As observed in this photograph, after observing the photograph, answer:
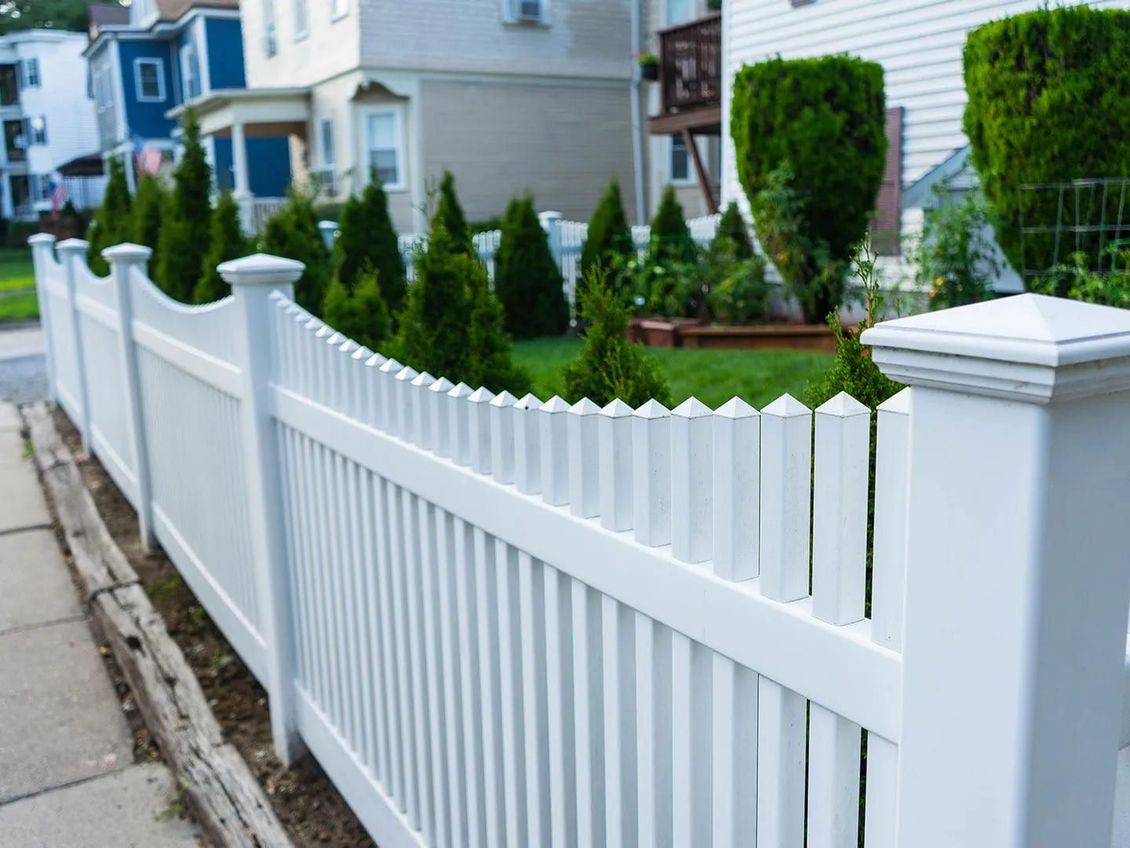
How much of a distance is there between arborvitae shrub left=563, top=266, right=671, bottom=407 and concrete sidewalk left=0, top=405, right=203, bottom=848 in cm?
186

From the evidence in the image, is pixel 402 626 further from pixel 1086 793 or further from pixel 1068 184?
pixel 1068 184

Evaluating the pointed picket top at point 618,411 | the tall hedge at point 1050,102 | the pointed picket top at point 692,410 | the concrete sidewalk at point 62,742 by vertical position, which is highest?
the tall hedge at point 1050,102

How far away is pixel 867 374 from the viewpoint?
6.22ft

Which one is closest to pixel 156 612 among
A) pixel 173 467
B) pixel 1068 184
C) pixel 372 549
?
pixel 173 467

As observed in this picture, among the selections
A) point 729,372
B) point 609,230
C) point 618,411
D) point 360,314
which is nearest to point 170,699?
point 360,314

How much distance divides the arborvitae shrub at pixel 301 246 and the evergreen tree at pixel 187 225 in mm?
547

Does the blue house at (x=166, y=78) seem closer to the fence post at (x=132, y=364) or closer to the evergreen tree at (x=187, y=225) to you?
the evergreen tree at (x=187, y=225)

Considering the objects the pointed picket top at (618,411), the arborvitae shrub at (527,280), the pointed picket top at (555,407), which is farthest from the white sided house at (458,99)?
the pointed picket top at (618,411)

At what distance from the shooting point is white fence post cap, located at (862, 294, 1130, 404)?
1.01 m

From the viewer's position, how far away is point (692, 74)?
1711 cm

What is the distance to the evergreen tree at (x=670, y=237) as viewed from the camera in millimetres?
11828

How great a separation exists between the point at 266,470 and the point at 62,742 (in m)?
1.38

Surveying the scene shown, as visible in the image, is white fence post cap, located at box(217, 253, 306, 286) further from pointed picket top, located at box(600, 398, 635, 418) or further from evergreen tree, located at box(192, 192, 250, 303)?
evergreen tree, located at box(192, 192, 250, 303)

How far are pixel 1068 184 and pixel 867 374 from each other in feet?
20.6
